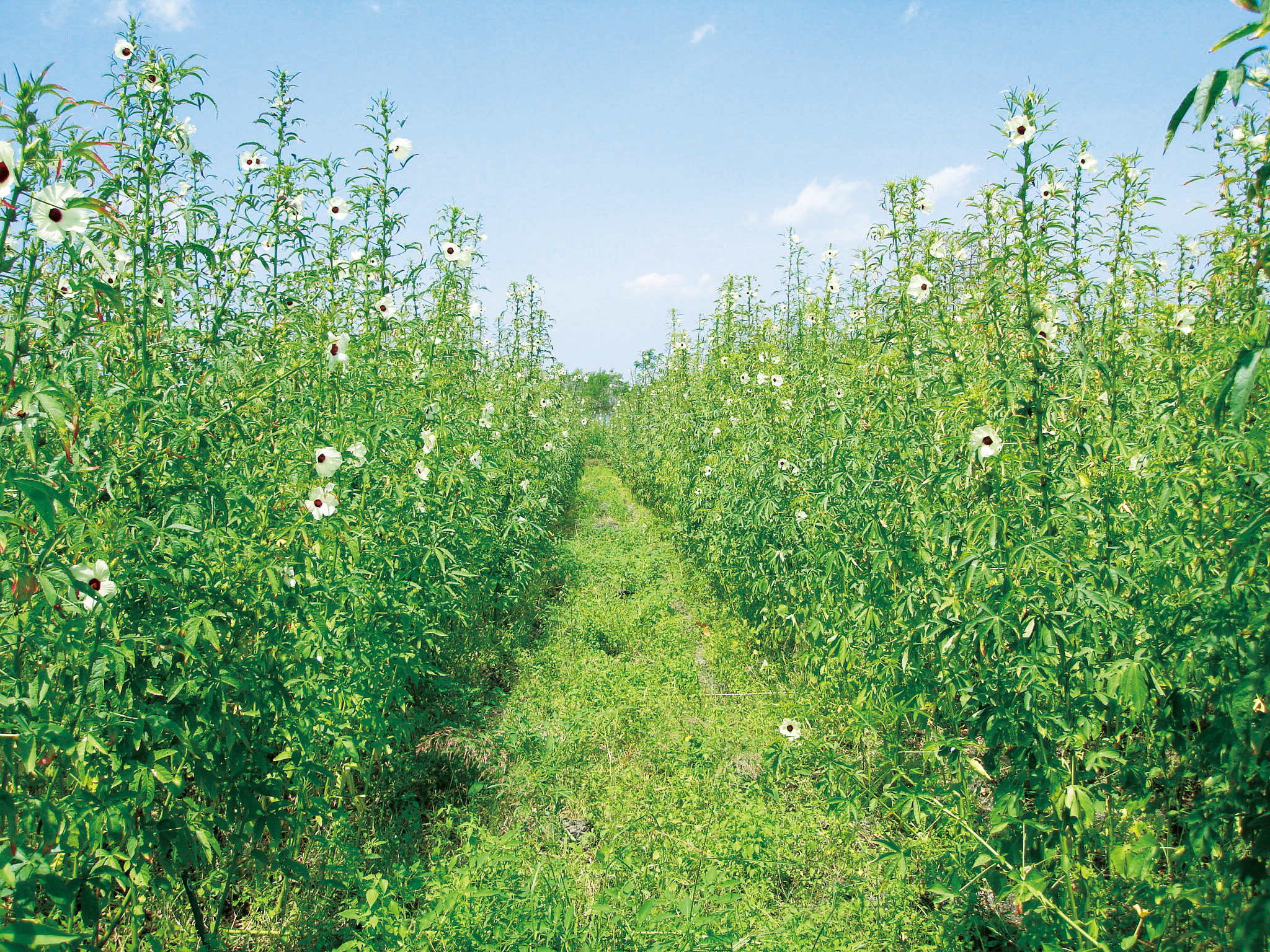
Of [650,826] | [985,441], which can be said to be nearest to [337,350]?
[650,826]

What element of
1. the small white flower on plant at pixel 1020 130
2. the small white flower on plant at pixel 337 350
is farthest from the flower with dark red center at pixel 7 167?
the small white flower on plant at pixel 1020 130

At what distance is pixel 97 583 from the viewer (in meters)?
1.63

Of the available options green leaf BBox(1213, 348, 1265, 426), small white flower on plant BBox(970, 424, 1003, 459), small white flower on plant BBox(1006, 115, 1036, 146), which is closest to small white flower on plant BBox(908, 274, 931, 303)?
small white flower on plant BBox(1006, 115, 1036, 146)

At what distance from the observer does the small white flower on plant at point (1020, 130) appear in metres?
2.41

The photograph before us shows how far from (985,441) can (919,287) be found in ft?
3.72

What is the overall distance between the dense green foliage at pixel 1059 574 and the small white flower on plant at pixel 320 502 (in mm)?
2164

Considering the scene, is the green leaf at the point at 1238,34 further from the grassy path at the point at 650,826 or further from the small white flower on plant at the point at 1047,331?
the grassy path at the point at 650,826

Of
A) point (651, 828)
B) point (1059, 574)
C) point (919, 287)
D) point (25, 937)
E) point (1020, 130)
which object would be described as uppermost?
point (1020, 130)

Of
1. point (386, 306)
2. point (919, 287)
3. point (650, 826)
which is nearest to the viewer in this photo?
point (650, 826)

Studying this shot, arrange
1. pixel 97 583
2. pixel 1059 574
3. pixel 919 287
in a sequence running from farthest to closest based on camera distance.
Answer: pixel 919 287 → pixel 1059 574 → pixel 97 583

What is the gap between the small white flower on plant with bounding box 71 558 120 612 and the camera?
1.51 m

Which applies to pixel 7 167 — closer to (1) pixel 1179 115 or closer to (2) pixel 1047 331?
(1) pixel 1179 115

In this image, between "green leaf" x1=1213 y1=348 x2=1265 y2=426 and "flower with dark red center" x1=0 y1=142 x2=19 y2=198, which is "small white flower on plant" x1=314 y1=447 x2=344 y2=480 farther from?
"green leaf" x1=1213 y1=348 x2=1265 y2=426

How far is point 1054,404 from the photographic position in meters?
2.35
